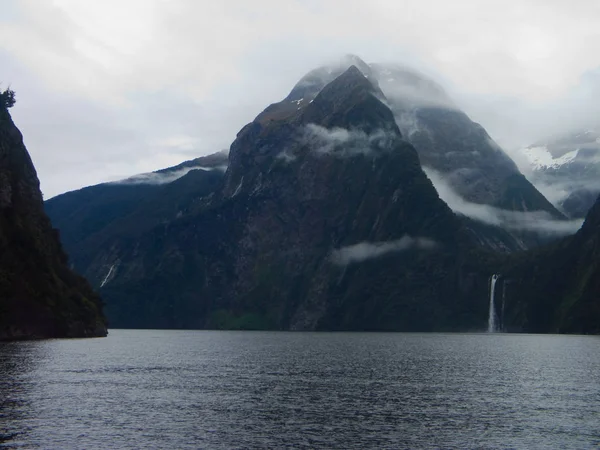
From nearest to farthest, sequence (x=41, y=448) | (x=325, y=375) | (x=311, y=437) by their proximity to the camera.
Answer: (x=41, y=448), (x=311, y=437), (x=325, y=375)

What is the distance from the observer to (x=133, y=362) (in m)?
146

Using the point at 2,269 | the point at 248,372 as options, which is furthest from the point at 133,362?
the point at 2,269

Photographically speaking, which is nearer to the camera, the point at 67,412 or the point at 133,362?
the point at 67,412

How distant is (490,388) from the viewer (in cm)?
10400

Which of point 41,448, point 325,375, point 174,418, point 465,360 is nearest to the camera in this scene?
point 41,448

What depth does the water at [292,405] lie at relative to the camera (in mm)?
64500

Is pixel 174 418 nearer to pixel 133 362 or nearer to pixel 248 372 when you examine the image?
pixel 248 372

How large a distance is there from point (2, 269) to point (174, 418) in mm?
139224

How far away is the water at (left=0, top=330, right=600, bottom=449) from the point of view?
64500 mm

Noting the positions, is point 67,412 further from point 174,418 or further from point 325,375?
point 325,375

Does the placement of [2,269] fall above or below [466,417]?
above

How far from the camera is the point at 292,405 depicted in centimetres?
8438

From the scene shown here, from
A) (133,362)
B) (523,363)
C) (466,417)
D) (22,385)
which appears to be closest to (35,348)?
(133,362)

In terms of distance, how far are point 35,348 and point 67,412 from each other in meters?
97.2
